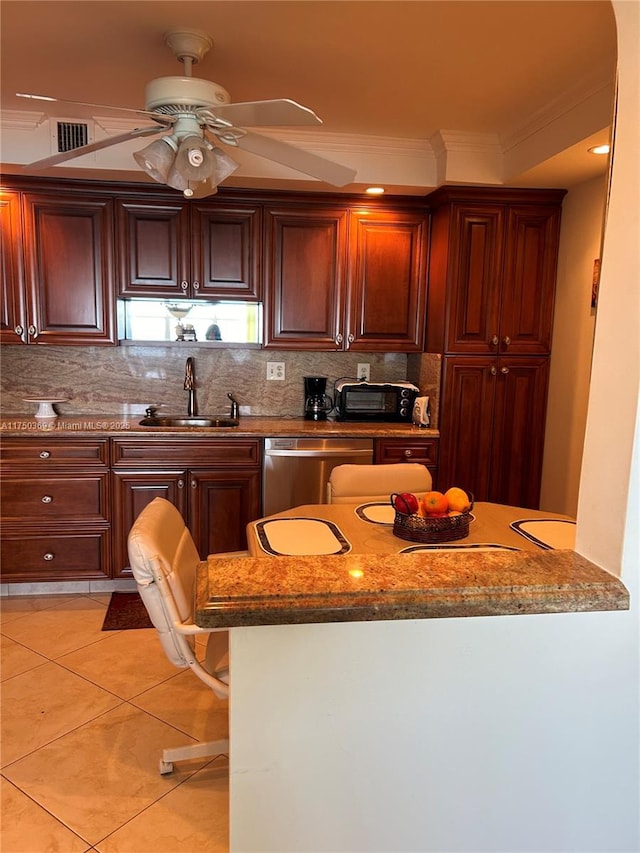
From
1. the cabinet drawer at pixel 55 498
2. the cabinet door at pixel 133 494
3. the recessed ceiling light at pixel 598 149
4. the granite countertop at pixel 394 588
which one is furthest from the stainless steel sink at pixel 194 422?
the granite countertop at pixel 394 588

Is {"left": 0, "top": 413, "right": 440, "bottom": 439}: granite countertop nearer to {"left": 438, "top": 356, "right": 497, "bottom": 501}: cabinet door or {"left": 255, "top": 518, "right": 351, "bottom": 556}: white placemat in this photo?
{"left": 438, "top": 356, "right": 497, "bottom": 501}: cabinet door

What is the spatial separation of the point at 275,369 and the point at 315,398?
342 millimetres

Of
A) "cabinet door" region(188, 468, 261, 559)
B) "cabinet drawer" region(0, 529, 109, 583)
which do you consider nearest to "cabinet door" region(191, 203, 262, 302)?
"cabinet door" region(188, 468, 261, 559)

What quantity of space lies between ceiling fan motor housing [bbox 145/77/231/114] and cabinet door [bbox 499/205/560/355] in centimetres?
218

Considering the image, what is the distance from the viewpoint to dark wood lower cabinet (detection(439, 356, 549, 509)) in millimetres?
3629

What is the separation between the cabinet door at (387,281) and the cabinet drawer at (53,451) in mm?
1608

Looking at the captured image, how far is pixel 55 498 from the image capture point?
11.1 feet

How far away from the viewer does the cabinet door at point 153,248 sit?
3547 millimetres

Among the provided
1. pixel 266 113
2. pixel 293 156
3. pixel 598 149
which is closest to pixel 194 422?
pixel 293 156

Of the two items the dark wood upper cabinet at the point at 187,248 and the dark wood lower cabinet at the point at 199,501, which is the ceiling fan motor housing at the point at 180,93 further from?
the dark wood lower cabinet at the point at 199,501

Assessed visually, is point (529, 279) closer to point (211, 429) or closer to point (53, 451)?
point (211, 429)

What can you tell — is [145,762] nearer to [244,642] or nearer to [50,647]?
[50,647]

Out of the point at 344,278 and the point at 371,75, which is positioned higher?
the point at 371,75

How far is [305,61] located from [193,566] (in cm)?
204
